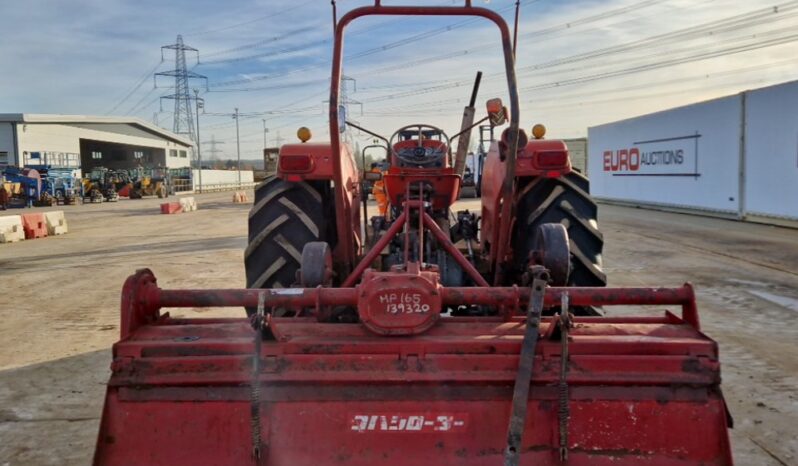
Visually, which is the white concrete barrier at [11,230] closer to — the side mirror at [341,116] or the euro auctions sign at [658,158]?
the side mirror at [341,116]

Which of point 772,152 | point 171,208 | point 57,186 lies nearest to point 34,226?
point 171,208

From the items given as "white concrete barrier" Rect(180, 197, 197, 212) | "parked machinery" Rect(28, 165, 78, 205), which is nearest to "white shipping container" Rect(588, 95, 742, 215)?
"white concrete barrier" Rect(180, 197, 197, 212)

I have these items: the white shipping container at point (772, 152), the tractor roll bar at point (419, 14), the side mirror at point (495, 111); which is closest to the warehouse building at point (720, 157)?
the white shipping container at point (772, 152)

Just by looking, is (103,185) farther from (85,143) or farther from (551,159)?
(551,159)

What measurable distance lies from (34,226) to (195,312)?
10779 mm

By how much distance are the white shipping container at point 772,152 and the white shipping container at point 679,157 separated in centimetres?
50

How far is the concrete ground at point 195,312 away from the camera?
3.61m

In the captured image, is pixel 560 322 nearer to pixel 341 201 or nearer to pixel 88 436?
pixel 341 201

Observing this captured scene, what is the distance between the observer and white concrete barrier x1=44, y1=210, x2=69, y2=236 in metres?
15.7

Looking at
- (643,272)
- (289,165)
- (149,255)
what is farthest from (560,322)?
(149,255)

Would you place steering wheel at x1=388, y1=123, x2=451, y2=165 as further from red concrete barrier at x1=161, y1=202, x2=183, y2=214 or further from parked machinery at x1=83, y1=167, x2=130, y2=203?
parked machinery at x1=83, y1=167, x2=130, y2=203

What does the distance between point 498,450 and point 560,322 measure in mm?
542

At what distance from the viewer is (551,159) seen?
4172 mm

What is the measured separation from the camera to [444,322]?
9.52ft
